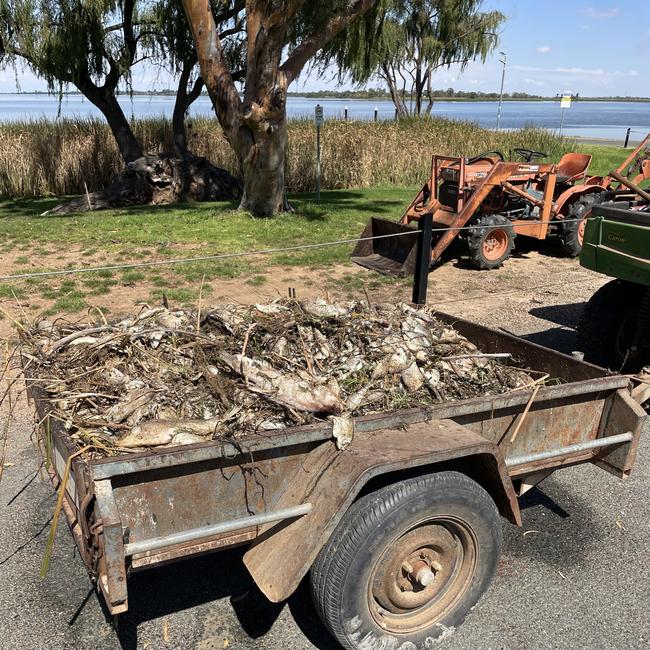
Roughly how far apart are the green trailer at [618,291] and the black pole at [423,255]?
1.45 m

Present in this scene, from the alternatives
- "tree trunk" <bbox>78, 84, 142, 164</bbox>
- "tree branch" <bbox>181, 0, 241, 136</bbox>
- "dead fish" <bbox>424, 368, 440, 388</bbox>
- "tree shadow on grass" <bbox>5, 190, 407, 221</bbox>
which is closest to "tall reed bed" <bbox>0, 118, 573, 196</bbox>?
"tree shadow on grass" <bbox>5, 190, 407, 221</bbox>

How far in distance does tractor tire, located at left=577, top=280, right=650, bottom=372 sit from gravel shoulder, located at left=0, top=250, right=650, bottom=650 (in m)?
1.33

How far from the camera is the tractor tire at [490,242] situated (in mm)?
9844

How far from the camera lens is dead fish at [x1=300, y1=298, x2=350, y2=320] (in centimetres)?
352

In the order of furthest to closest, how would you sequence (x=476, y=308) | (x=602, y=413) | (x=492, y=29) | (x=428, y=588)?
(x=492, y=29), (x=476, y=308), (x=602, y=413), (x=428, y=588)

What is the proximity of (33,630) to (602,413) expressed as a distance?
289 cm

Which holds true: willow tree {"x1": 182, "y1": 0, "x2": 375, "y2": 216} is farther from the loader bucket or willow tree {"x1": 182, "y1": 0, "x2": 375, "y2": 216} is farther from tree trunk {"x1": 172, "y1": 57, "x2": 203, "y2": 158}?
tree trunk {"x1": 172, "y1": 57, "x2": 203, "y2": 158}

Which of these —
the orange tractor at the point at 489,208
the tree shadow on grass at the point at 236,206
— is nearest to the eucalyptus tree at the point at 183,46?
the tree shadow on grass at the point at 236,206

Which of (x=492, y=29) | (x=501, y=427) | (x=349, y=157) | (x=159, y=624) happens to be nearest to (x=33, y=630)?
(x=159, y=624)

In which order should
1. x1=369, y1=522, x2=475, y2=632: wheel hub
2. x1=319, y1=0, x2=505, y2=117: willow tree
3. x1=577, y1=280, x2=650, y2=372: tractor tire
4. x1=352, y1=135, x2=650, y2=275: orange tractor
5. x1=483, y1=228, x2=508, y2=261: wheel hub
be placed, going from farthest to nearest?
1. x1=319, y1=0, x2=505, y2=117: willow tree
2. x1=483, y1=228, x2=508, y2=261: wheel hub
3. x1=352, y1=135, x2=650, y2=275: orange tractor
4. x1=577, y1=280, x2=650, y2=372: tractor tire
5. x1=369, y1=522, x2=475, y2=632: wheel hub

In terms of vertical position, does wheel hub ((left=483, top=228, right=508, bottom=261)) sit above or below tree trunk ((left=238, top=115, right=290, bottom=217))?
below

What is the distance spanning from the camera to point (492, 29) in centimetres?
3403

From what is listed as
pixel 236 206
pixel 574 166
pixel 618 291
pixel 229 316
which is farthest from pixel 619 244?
pixel 236 206

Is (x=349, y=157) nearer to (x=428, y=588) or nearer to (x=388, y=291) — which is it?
(x=388, y=291)
